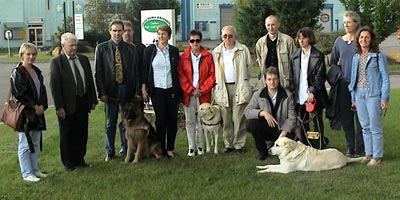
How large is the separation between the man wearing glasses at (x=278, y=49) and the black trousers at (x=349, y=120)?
744 mm

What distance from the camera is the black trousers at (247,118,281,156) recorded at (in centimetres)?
699

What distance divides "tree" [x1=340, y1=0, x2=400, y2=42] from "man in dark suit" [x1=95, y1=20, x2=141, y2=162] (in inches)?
579

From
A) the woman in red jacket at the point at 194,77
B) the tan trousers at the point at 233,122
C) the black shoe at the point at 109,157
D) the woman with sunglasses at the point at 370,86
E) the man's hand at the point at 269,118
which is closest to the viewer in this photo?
the woman with sunglasses at the point at 370,86

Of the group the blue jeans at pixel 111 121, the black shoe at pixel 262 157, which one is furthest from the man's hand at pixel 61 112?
the black shoe at pixel 262 157

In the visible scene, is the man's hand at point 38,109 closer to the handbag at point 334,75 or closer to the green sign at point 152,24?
the handbag at point 334,75

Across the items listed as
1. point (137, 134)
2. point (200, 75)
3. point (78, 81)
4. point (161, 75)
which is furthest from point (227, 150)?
point (78, 81)

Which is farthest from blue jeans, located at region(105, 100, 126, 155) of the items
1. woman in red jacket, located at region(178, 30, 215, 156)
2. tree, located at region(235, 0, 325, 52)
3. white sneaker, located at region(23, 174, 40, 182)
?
tree, located at region(235, 0, 325, 52)

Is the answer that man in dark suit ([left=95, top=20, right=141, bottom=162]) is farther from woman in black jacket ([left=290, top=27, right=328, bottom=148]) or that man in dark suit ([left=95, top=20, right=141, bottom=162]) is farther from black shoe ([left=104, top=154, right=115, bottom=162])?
woman in black jacket ([left=290, top=27, right=328, bottom=148])

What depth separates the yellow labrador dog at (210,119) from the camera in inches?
284

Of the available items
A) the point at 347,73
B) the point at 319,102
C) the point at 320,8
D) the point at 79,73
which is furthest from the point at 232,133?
the point at 320,8

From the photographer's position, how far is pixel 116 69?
6914 mm

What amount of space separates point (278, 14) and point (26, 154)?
62.5 feet

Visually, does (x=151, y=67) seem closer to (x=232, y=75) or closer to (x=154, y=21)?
(x=232, y=75)

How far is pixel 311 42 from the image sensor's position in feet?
22.5
